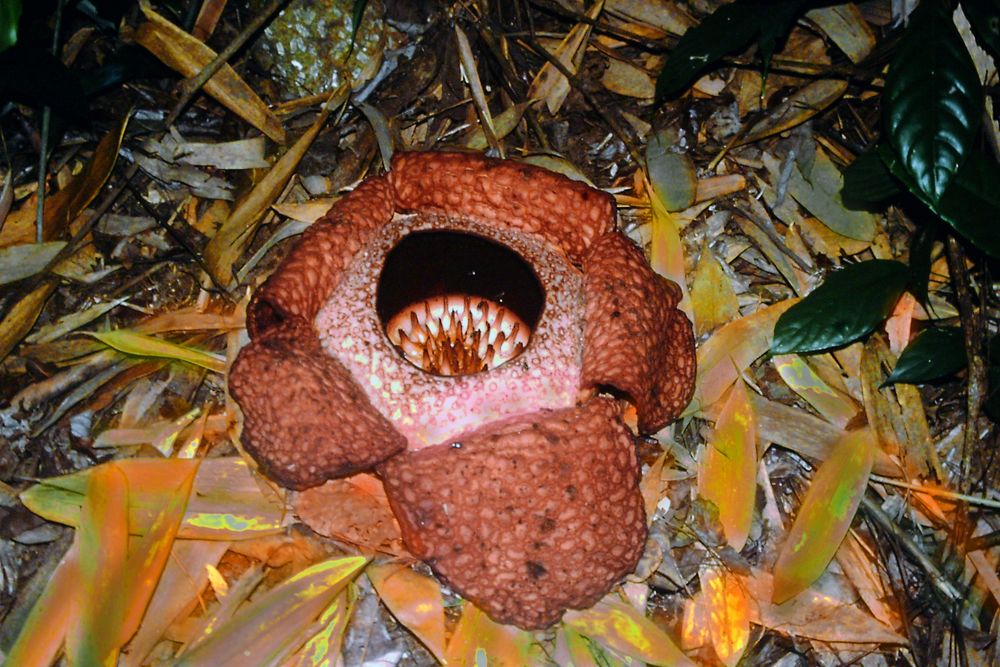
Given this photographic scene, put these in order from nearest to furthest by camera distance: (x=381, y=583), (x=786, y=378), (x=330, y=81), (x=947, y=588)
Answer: (x=381, y=583) → (x=947, y=588) → (x=786, y=378) → (x=330, y=81)

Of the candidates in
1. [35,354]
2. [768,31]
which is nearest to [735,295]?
[768,31]

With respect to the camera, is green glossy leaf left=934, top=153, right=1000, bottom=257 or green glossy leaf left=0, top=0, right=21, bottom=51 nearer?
green glossy leaf left=0, top=0, right=21, bottom=51

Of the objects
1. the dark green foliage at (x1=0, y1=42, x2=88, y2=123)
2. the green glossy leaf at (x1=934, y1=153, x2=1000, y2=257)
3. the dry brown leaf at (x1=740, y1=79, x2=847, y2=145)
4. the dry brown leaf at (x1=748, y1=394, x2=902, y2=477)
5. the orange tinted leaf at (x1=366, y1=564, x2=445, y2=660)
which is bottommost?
the orange tinted leaf at (x1=366, y1=564, x2=445, y2=660)

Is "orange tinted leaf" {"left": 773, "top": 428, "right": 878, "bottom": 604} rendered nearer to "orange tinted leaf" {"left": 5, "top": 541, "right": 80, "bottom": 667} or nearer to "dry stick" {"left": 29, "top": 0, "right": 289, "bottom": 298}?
"orange tinted leaf" {"left": 5, "top": 541, "right": 80, "bottom": 667}

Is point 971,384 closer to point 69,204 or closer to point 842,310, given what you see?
point 842,310

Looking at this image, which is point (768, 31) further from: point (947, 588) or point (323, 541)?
point (323, 541)

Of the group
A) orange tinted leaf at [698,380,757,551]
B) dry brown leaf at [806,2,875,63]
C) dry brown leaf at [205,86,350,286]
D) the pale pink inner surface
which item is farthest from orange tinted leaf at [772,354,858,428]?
dry brown leaf at [205,86,350,286]
